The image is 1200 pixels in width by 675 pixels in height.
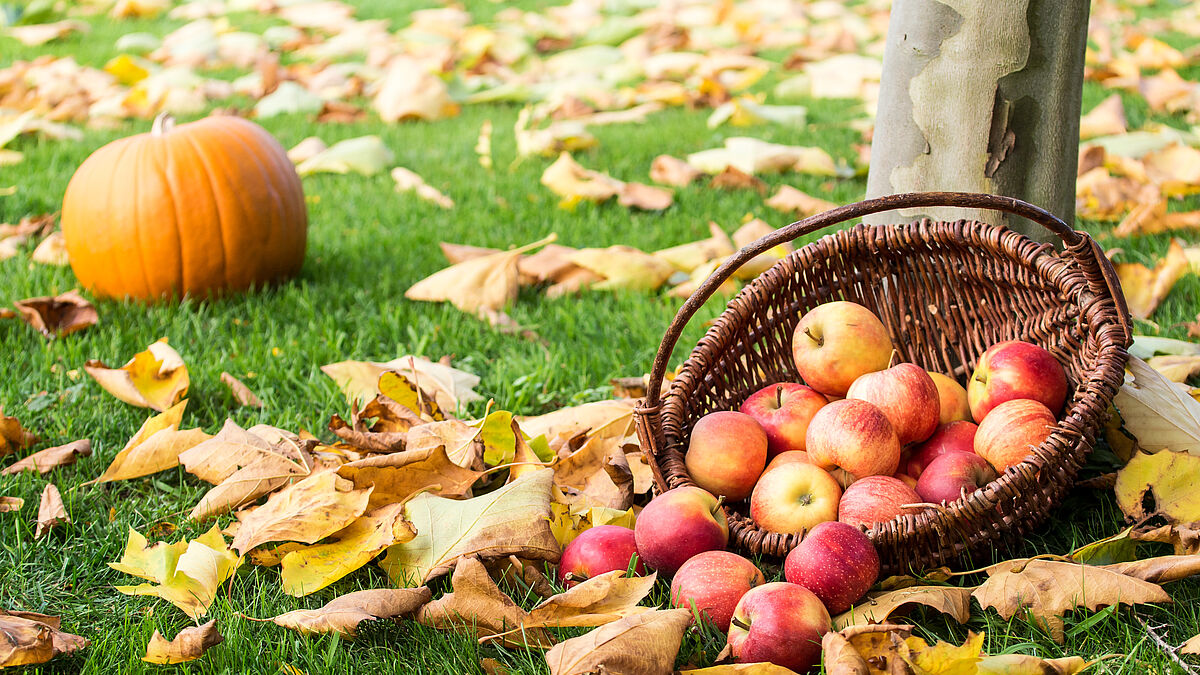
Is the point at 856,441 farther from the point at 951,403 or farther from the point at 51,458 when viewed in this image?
the point at 51,458

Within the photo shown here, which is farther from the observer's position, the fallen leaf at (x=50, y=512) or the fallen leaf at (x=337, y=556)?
the fallen leaf at (x=50, y=512)

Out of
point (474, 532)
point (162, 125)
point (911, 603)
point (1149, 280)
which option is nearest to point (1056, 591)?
Answer: point (911, 603)

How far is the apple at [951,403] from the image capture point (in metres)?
1.87

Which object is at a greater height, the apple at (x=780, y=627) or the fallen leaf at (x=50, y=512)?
the apple at (x=780, y=627)

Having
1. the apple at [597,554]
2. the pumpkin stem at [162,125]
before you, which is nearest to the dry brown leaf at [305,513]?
the apple at [597,554]

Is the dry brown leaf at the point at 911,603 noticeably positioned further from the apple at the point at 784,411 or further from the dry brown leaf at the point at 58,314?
A: the dry brown leaf at the point at 58,314

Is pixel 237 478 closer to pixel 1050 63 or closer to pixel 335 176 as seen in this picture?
pixel 1050 63

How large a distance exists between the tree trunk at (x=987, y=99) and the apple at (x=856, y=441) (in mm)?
692

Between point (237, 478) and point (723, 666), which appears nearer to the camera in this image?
point (723, 666)

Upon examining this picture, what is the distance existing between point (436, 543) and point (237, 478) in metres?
0.51

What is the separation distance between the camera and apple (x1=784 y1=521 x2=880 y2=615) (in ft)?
4.62

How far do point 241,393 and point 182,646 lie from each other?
104 cm

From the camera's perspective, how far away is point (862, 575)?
142cm

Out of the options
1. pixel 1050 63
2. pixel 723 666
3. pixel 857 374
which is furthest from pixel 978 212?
pixel 723 666
